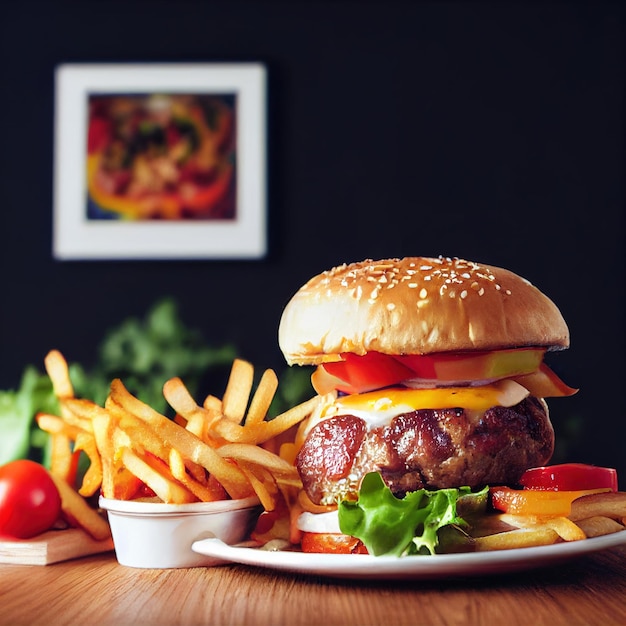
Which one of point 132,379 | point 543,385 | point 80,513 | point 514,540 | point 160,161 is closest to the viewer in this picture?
point 514,540

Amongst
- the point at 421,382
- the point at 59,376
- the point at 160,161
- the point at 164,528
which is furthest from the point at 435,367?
the point at 160,161

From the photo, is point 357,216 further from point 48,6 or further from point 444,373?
point 444,373

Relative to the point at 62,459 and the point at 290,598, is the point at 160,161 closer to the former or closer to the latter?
the point at 62,459

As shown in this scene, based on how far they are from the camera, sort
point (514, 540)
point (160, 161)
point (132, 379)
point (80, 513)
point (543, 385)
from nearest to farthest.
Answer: point (514, 540)
point (80, 513)
point (543, 385)
point (132, 379)
point (160, 161)

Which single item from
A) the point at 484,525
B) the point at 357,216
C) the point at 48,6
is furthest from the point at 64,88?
the point at 484,525

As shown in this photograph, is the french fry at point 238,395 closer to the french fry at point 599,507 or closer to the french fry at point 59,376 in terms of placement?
the french fry at point 59,376
